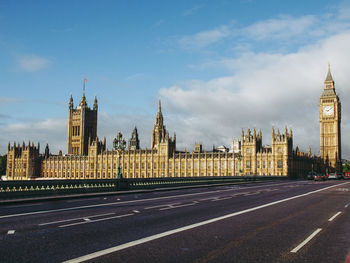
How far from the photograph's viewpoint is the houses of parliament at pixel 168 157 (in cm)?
10831

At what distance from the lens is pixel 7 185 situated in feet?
71.1

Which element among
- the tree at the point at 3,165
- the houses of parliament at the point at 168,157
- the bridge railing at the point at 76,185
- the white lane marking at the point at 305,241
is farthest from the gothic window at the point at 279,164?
the tree at the point at 3,165

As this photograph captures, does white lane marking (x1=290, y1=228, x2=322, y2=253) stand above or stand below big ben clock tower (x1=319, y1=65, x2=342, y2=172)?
below

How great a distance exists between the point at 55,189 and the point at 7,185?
11.5ft

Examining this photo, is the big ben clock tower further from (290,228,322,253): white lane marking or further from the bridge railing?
(290,228,322,253): white lane marking

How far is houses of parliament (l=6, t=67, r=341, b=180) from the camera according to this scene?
355 feet

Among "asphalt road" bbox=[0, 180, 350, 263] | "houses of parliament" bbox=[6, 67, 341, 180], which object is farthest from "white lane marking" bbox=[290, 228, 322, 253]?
"houses of parliament" bbox=[6, 67, 341, 180]

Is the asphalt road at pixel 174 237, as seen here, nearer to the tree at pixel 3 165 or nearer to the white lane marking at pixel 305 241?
the white lane marking at pixel 305 241

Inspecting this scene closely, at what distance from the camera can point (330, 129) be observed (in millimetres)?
154125

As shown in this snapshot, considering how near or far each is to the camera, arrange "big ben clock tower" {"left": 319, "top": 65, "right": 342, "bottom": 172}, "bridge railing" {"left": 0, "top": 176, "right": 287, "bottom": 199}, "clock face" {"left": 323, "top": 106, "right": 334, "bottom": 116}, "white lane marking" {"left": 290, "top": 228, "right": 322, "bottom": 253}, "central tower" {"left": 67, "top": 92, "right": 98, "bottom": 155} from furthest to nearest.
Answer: "central tower" {"left": 67, "top": 92, "right": 98, "bottom": 155}, "clock face" {"left": 323, "top": 106, "right": 334, "bottom": 116}, "big ben clock tower" {"left": 319, "top": 65, "right": 342, "bottom": 172}, "bridge railing" {"left": 0, "top": 176, "right": 287, "bottom": 199}, "white lane marking" {"left": 290, "top": 228, "right": 322, "bottom": 253}

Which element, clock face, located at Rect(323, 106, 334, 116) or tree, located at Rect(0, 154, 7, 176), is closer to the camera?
clock face, located at Rect(323, 106, 334, 116)

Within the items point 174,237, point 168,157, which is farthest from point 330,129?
point 174,237

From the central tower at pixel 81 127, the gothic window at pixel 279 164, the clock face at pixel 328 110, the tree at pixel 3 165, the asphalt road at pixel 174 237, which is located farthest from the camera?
the central tower at pixel 81 127

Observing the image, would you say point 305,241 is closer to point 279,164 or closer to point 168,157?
point 279,164
